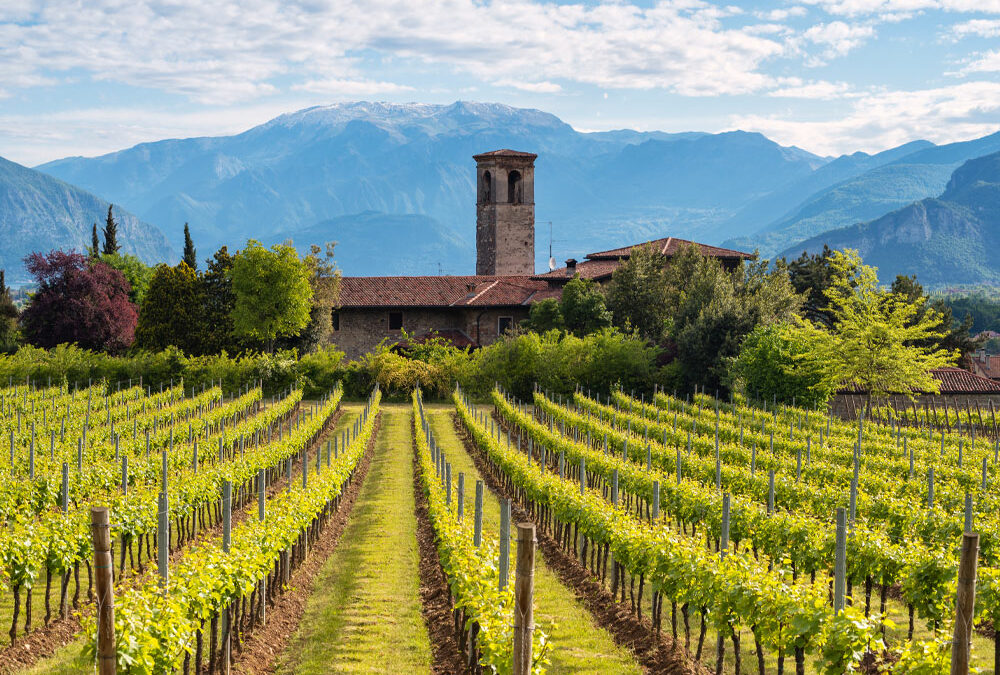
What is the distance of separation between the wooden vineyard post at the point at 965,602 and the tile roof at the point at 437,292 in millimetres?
47306

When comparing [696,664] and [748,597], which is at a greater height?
[748,597]

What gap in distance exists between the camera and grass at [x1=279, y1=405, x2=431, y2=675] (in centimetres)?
1069

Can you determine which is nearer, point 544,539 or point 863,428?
point 544,539

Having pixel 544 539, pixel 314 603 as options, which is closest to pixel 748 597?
pixel 314 603

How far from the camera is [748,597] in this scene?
28.8 feet

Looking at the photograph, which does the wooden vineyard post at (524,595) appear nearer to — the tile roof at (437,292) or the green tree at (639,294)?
the green tree at (639,294)

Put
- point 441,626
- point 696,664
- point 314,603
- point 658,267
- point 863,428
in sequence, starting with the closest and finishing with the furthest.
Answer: point 696,664, point 441,626, point 314,603, point 863,428, point 658,267

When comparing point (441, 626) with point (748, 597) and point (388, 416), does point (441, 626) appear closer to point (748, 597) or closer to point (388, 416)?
point (748, 597)

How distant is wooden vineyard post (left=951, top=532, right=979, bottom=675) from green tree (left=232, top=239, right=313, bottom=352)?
1635 inches

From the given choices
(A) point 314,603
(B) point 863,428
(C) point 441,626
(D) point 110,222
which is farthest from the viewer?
(D) point 110,222

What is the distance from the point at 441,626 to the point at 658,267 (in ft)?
123

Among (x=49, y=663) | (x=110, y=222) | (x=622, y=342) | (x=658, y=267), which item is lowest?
(x=49, y=663)

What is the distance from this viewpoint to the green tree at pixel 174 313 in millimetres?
47312

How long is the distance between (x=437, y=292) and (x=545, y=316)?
343 inches
